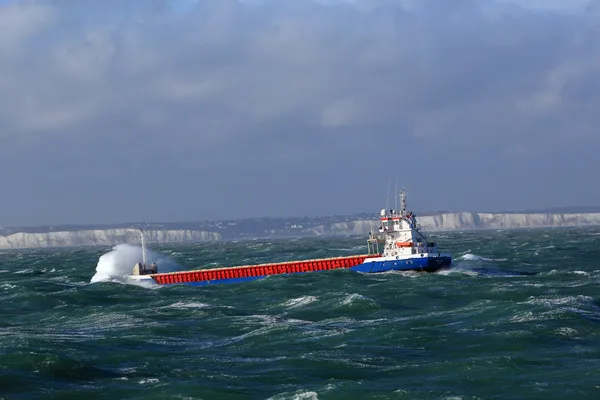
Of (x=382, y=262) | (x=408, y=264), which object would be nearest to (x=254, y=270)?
(x=382, y=262)

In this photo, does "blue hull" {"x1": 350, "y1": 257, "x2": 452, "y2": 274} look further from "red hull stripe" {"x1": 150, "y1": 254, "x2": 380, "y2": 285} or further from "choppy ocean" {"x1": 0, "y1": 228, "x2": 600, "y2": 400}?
"choppy ocean" {"x1": 0, "y1": 228, "x2": 600, "y2": 400}

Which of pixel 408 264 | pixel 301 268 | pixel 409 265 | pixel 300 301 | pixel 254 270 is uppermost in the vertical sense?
pixel 254 270

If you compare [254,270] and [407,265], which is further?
[254,270]

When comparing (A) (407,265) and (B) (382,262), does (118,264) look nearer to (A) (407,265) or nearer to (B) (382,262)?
(B) (382,262)

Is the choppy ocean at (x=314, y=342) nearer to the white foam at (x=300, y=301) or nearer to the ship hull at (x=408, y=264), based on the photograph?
the white foam at (x=300, y=301)

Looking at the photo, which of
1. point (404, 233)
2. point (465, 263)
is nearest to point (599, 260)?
point (465, 263)

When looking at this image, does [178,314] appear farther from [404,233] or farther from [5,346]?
[404,233]
